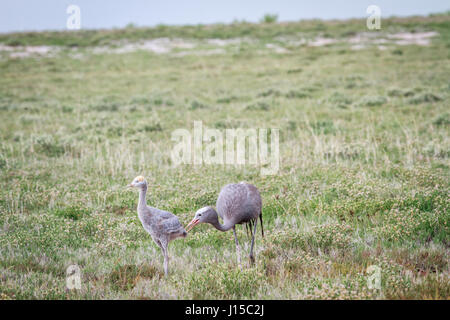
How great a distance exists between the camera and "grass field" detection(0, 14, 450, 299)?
466 cm

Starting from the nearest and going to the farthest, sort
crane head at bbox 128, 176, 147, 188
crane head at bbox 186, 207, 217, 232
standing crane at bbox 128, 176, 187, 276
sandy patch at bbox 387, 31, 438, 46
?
crane head at bbox 128, 176, 147, 188 → crane head at bbox 186, 207, 217, 232 → standing crane at bbox 128, 176, 187, 276 → sandy patch at bbox 387, 31, 438, 46

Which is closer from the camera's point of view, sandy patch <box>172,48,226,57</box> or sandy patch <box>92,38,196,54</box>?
sandy patch <box>172,48,226,57</box>

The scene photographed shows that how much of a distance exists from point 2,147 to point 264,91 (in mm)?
12992

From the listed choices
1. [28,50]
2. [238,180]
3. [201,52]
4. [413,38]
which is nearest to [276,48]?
[201,52]

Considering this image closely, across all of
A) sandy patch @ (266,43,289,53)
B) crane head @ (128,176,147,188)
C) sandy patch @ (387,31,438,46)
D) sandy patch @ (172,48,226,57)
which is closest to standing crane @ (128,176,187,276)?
crane head @ (128,176,147,188)

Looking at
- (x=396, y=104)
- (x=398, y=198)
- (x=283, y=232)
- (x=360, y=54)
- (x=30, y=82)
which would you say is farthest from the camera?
(x=360, y=54)

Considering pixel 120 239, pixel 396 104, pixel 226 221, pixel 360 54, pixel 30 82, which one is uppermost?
pixel 360 54

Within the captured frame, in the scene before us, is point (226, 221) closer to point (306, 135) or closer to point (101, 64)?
point (306, 135)

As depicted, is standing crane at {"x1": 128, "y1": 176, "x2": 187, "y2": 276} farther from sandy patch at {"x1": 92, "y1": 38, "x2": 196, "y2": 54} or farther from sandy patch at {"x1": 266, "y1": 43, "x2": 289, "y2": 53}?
sandy patch at {"x1": 92, "y1": 38, "x2": 196, "y2": 54}

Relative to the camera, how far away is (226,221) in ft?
16.4

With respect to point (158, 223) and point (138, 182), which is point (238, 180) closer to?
point (158, 223)

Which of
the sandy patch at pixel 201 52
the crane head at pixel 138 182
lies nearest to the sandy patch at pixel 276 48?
the sandy patch at pixel 201 52

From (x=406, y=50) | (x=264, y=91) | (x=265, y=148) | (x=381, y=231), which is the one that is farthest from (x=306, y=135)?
(x=406, y=50)

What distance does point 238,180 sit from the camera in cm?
855
